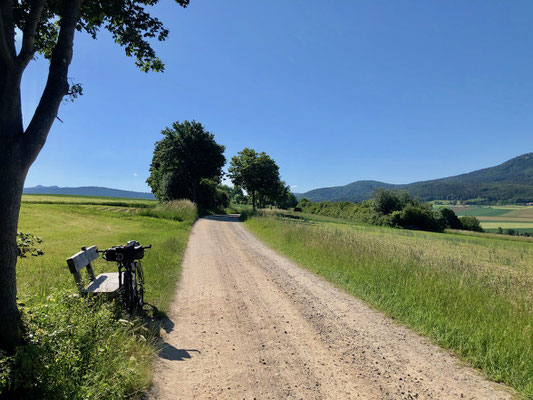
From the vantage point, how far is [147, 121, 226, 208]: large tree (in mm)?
40156

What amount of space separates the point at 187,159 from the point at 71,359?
39.6m

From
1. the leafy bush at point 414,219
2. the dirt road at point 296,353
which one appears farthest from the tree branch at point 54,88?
the leafy bush at point 414,219

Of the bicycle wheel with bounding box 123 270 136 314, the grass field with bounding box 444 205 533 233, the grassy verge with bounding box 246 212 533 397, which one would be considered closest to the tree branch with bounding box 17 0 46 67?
the bicycle wheel with bounding box 123 270 136 314

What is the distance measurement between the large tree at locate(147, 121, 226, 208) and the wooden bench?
1420 inches

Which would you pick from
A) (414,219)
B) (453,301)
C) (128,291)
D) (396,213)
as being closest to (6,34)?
(128,291)

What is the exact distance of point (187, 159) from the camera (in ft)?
132

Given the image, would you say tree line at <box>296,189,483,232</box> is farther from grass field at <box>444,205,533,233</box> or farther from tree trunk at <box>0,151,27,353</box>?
tree trunk at <box>0,151,27,353</box>

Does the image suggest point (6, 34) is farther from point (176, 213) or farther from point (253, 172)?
point (253, 172)

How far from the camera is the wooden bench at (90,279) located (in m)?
4.54

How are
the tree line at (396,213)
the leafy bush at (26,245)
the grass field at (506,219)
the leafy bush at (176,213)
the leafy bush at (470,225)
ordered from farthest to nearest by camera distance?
the grass field at (506,219)
the leafy bush at (470,225)
the tree line at (396,213)
the leafy bush at (176,213)
the leafy bush at (26,245)

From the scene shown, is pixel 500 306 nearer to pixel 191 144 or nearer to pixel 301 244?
pixel 301 244

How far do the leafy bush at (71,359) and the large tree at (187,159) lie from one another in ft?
126

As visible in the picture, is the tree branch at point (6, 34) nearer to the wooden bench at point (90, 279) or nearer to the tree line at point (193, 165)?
the wooden bench at point (90, 279)

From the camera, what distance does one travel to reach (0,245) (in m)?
2.53
